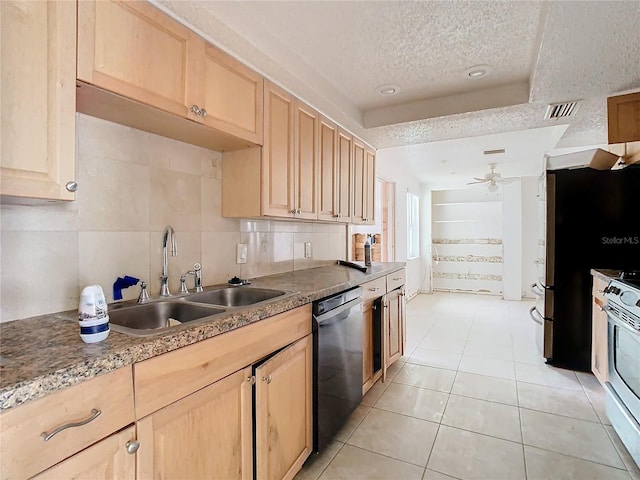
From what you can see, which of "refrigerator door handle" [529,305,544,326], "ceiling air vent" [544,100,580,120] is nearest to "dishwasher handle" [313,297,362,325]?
"ceiling air vent" [544,100,580,120]

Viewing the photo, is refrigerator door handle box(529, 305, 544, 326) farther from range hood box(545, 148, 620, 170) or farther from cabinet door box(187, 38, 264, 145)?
cabinet door box(187, 38, 264, 145)

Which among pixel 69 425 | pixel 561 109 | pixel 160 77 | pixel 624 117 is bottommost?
pixel 69 425

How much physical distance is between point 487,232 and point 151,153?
23.3 feet

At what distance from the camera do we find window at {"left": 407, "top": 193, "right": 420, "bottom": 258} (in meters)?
6.62

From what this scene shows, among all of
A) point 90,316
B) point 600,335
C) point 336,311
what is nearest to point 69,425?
point 90,316

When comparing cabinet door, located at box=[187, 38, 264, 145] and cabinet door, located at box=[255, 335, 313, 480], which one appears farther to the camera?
cabinet door, located at box=[187, 38, 264, 145]

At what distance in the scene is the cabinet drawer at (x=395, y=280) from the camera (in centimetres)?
→ 298

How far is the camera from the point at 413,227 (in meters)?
7.08

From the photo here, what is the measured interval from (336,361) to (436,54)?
1.96m

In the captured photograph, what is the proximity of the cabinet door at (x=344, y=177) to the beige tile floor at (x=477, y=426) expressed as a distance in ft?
4.85

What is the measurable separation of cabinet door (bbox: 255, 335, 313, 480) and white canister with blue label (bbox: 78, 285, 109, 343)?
24.7 inches

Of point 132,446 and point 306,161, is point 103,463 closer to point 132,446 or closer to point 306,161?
point 132,446

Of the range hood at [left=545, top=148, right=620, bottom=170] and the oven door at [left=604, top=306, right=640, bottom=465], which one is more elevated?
the range hood at [left=545, top=148, right=620, bottom=170]

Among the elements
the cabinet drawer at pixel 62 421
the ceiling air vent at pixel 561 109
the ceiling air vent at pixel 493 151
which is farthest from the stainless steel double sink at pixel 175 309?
the ceiling air vent at pixel 493 151
